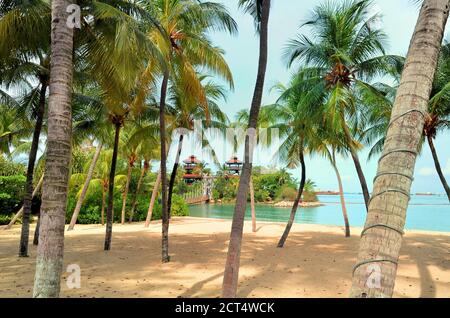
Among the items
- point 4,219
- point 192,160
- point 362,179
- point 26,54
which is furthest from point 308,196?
point 26,54

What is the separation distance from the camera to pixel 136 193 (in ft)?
78.5

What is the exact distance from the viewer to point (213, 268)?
841 cm

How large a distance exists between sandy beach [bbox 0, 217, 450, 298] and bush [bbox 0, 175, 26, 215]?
732 centimetres

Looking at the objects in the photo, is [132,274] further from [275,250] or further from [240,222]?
[275,250]

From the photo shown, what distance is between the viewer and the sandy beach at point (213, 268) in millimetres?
6484

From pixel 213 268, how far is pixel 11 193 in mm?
16776

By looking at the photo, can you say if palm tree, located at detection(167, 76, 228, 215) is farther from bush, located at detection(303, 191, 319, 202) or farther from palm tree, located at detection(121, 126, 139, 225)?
bush, located at detection(303, 191, 319, 202)

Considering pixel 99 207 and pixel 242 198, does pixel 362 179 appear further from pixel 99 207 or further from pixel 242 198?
pixel 99 207

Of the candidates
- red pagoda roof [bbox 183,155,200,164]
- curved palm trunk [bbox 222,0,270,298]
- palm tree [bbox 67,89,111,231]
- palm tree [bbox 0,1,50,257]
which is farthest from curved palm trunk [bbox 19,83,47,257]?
red pagoda roof [bbox 183,155,200,164]

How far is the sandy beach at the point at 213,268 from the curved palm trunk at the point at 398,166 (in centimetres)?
416

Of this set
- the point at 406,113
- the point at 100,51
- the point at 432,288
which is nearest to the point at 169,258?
the point at 100,51

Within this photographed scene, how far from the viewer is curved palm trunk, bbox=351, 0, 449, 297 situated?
93.3 inches

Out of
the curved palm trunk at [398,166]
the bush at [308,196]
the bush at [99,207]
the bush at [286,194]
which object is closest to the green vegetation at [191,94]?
the curved palm trunk at [398,166]
